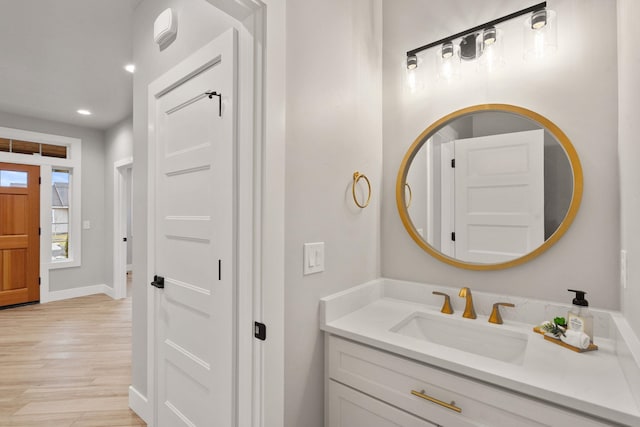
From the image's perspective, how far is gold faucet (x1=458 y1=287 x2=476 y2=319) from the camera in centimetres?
140

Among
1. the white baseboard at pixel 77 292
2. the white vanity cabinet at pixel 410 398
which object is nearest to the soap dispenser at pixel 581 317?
the white vanity cabinet at pixel 410 398

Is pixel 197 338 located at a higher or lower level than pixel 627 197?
lower

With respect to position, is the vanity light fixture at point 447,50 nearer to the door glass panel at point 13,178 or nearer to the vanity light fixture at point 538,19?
the vanity light fixture at point 538,19

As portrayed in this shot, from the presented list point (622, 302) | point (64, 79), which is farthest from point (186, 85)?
point (64, 79)

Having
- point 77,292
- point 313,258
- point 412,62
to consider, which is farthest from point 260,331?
point 77,292

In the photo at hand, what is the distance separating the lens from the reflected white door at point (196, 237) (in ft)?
4.06

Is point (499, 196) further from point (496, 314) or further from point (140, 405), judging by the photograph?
point (140, 405)

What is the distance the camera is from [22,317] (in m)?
3.99

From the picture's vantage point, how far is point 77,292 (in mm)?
4941

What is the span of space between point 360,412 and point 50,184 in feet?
17.9

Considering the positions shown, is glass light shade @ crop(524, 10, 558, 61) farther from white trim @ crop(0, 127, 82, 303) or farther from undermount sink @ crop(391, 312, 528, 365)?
white trim @ crop(0, 127, 82, 303)

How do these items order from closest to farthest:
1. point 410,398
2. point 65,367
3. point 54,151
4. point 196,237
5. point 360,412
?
1. point 410,398
2. point 360,412
3. point 196,237
4. point 65,367
5. point 54,151

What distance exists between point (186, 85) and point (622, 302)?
2.02m

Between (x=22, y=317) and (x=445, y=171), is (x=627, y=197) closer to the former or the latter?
(x=445, y=171)
